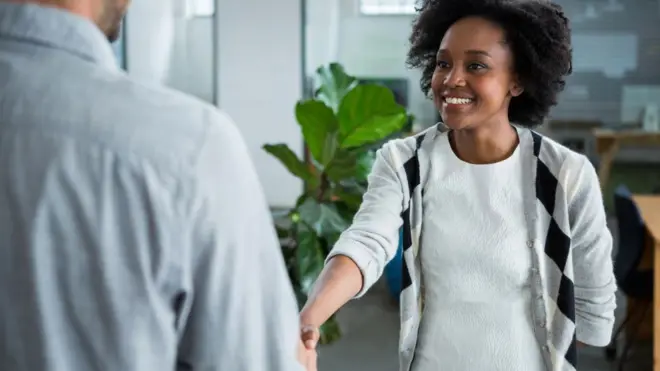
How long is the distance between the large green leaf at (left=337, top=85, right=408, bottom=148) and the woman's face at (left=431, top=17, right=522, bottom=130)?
5.59ft

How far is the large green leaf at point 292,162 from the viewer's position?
345 centimetres

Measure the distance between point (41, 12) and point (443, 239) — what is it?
3.15 ft

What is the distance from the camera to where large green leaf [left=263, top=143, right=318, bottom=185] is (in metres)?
3.45

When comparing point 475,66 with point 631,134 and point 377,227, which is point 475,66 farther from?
point 631,134

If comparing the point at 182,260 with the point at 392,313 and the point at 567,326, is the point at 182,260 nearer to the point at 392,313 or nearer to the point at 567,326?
the point at 567,326

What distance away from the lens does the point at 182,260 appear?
2.23 feet

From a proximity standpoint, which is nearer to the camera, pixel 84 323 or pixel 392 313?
pixel 84 323

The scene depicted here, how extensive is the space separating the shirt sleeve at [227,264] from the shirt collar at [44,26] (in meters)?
0.15

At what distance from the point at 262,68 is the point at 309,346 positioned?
452 centimetres

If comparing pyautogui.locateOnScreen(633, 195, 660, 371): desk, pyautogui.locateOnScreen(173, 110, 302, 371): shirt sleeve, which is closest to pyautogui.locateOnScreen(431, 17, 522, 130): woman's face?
pyautogui.locateOnScreen(173, 110, 302, 371): shirt sleeve

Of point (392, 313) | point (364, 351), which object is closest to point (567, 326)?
point (364, 351)

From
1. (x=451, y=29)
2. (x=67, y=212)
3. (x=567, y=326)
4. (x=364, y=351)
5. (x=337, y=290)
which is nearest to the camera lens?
(x=67, y=212)

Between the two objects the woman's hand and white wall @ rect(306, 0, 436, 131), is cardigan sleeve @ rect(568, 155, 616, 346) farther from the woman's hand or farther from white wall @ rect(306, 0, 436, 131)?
white wall @ rect(306, 0, 436, 131)

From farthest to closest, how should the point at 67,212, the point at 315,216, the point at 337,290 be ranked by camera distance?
the point at 315,216 → the point at 337,290 → the point at 67,212
